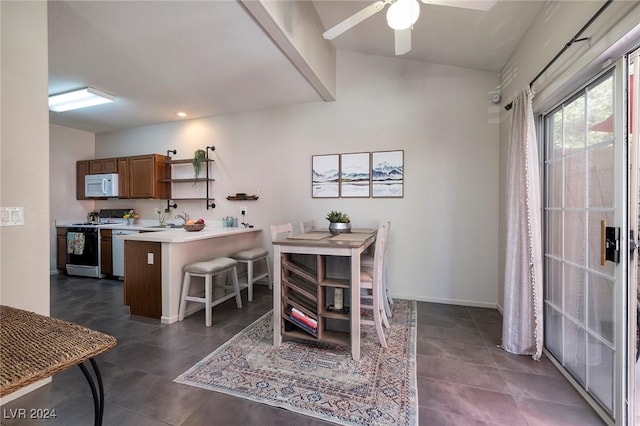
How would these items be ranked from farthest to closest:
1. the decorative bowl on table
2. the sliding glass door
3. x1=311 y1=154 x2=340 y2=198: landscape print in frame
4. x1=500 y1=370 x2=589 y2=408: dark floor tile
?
x1=311 y1=154 x2=340 y2=198: landscape print in frame
the decorative bowl on table
x1=500 y1=370 x2=589 y2=408: dark floor tile
the sliding glass door

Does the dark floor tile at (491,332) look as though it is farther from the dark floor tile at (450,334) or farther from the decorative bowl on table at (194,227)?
the decorative bowl on table at (194,227)

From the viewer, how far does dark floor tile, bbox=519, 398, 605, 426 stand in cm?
147

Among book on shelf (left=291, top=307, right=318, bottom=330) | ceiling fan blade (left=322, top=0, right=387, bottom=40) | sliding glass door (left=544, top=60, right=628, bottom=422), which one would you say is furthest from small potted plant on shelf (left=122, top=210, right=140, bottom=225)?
sliding glass door (left=544, top=60, right=628, bottom=422)

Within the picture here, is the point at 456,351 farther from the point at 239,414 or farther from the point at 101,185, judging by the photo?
the point at 101,185

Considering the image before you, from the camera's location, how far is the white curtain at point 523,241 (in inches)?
80.0

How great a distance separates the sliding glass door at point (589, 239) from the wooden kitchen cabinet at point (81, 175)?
677 centimetres

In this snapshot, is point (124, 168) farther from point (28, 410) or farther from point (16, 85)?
point (28, 410)

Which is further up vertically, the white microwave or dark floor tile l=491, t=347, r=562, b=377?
the white microwave

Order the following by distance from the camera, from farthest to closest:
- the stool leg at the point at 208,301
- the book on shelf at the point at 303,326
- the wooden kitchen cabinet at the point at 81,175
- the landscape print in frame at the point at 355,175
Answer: the wooden kitchen cabinet at the point at 81,175, the landscape print in frame at the point at 355,175, the stool leg at the point at 208,301, the book on shelf at the point at 303,326

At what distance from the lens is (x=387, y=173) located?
11.3 feet

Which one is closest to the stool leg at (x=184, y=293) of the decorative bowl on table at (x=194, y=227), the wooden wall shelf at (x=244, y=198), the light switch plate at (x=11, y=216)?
the decorative bowl on table at (x=194, y=227)

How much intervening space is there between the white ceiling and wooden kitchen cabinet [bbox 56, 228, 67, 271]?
2.47m

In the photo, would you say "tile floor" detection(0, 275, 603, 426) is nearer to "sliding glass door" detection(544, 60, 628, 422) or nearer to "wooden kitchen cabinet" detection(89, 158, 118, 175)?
"sliding glass door" detection(544, 60, 628, 422)

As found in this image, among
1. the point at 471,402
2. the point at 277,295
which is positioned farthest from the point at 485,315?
the point at 277,295
